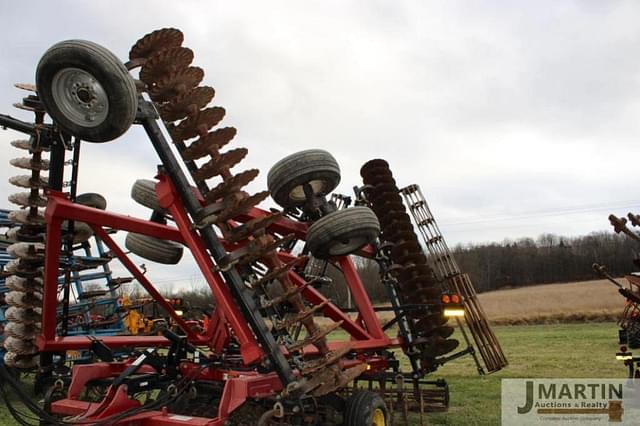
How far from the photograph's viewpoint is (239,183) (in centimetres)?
476

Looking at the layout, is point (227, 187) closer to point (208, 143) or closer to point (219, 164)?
point (219, 164)

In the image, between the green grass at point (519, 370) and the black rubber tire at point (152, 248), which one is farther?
the green grass at point (519, 370)

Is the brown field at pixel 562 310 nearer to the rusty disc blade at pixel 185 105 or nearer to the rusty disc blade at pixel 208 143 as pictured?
the rusty disc blade at pixel 208 143

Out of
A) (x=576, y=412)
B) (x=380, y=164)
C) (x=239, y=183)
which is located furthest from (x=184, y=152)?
(x=576, y=412)

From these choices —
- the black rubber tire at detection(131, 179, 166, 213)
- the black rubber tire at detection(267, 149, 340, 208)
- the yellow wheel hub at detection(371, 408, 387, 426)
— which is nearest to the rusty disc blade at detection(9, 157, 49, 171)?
the black rubber tire at detection(131, 179, 166, 213)

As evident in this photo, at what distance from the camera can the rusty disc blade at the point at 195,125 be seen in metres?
4.80

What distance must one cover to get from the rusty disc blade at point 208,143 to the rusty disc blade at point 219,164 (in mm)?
105

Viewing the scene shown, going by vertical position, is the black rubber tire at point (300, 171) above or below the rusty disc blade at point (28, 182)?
above

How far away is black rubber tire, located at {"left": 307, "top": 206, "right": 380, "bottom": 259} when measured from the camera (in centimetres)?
545

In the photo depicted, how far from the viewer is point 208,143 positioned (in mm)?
4832

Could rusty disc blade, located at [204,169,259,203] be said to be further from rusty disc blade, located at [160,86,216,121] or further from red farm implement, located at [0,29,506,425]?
rusty disc blade, located at [160,86,216,121]

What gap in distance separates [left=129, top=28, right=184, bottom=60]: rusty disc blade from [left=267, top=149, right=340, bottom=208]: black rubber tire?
153cm

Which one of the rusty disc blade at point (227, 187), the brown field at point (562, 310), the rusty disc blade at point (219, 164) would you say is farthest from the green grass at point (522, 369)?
the brown field at point (562, 310)

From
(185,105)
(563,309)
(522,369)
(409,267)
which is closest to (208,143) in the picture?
(185,105)
